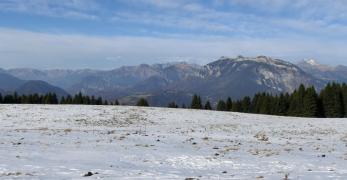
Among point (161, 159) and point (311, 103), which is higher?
point (311, 103)

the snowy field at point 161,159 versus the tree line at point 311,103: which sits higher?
the tree line at point 311,103

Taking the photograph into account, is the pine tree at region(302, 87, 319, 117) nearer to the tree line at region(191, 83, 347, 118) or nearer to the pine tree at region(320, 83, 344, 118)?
the tree line at region(191, 83, 347, 118)

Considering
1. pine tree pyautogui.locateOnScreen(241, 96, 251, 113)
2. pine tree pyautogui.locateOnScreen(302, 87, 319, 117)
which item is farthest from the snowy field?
pine tree pyautogui.locateOnScreen(241, 96, 251, 113)

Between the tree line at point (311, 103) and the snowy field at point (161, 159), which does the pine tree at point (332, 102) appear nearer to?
the tree line at point (311, 103)

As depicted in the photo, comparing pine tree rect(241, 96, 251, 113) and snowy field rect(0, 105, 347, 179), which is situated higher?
pine tree rect(241, 96, 251, 113)

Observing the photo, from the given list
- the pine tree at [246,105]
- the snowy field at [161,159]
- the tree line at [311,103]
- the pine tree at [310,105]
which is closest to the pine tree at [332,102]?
the tree line at [311,103]

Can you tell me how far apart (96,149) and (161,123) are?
84.6ft

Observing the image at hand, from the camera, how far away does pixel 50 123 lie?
4494 cm

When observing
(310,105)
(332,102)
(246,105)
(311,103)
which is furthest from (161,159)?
(246,105)

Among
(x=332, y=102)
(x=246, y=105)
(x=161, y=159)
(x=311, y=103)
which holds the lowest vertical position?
(x=161, y=159)

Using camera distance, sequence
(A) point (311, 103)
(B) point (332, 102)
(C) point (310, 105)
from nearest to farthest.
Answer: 1. (C) point (310, 105)
2. (A) point (311, 103)
3. (B) point (332, 102)

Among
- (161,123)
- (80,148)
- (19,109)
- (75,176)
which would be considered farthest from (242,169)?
(19,109)

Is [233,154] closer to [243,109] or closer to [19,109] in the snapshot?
[19,109]

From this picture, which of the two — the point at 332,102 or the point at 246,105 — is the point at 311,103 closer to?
the point at 332,102
